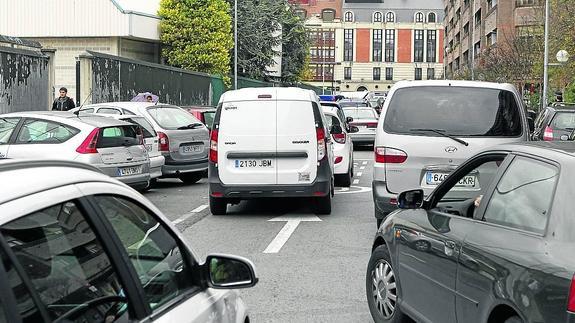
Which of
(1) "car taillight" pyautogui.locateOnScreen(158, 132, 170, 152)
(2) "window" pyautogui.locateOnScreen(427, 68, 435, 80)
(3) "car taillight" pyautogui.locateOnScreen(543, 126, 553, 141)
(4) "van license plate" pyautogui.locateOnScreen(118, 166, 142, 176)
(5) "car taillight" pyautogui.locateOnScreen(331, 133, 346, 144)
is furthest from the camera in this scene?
(2) "window" pyautogui.locateOnScreen(427, 68, 435, 80)

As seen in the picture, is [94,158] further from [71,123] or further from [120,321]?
[120,321]

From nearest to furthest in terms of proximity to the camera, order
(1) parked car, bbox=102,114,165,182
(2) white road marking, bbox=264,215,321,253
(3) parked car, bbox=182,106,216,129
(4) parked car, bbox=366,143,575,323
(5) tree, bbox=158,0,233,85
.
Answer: (4) parked car, bbox=366,143,575,323 < (2) white road marking, bbox=264,215,321,253 < (1) parked car, bbox=102,114,165,182 < (3) parked car, bbox=182,106,216,129 < (5) tree, bbox=158,0,233,85

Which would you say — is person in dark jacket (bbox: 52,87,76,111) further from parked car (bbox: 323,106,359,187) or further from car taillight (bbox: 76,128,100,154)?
car taillight (bbox: 76,128,100,154)

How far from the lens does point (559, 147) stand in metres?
4.25

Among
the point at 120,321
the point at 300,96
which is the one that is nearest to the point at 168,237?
the point at 120,321

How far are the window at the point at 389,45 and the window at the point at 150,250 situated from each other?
5331 inches

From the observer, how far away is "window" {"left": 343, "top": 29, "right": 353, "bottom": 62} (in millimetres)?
134625

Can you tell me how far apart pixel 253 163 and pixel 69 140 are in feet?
9.78

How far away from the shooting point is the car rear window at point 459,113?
9.20 m

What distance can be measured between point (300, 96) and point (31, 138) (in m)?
4.23

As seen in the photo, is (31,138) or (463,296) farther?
(31,138)

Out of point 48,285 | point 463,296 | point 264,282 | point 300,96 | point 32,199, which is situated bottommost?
point 264,282

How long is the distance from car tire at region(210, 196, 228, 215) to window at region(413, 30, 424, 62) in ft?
416

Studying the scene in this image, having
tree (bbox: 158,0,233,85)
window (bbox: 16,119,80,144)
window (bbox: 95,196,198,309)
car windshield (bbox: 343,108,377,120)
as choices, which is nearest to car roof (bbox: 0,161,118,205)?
window (bbox: 95,196,198,309)
